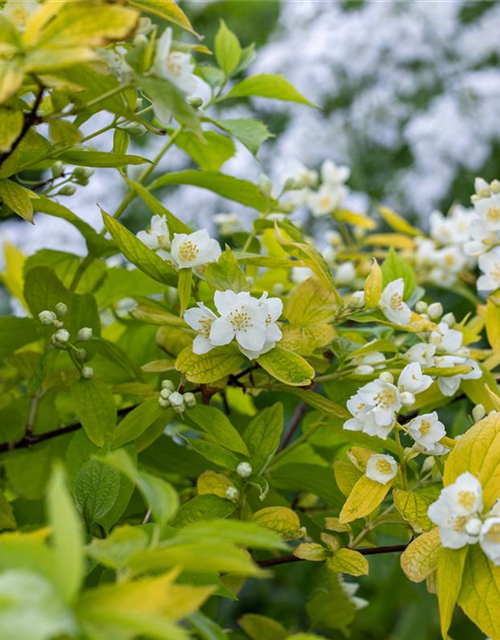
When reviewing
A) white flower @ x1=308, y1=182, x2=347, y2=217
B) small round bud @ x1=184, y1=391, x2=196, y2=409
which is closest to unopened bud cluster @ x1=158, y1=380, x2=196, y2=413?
small round bud @ x1=184, y1=391, x2=196, y2=409

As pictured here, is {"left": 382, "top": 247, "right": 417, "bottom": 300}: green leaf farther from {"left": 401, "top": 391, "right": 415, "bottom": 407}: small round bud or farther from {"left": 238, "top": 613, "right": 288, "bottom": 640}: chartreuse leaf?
{"left": 238, "top": 613, "right": 288, "bottom": 640}: chartreuse leaf

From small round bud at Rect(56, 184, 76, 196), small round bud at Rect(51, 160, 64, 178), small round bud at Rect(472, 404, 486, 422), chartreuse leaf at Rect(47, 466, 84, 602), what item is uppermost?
chartreuse leaf at Rect(47, 466, 84, 602)

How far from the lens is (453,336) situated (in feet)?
2.40

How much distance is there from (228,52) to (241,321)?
15.7 inches

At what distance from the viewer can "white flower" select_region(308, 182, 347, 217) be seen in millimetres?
1315

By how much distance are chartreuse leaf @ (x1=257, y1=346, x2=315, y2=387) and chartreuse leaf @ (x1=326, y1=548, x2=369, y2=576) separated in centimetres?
13

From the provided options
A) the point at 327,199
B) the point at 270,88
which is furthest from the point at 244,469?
the point at 327,199

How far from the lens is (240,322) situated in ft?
2.08

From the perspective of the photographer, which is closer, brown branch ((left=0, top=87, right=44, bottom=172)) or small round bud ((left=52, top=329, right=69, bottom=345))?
brown branch ((left=0, top=87, right=44, bottom=172))

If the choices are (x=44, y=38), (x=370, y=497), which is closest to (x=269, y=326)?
(x=370, y=497)

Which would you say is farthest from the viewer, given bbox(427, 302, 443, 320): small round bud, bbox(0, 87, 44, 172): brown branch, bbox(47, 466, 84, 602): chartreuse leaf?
bbox(427, 302, 443, 320): small round bud

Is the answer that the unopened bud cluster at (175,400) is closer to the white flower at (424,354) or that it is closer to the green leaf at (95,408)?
the green leaf at (95,408)

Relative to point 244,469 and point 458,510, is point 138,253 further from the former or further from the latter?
point 458,510

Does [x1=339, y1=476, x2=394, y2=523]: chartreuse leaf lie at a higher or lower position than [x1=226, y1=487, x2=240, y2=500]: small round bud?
higher
